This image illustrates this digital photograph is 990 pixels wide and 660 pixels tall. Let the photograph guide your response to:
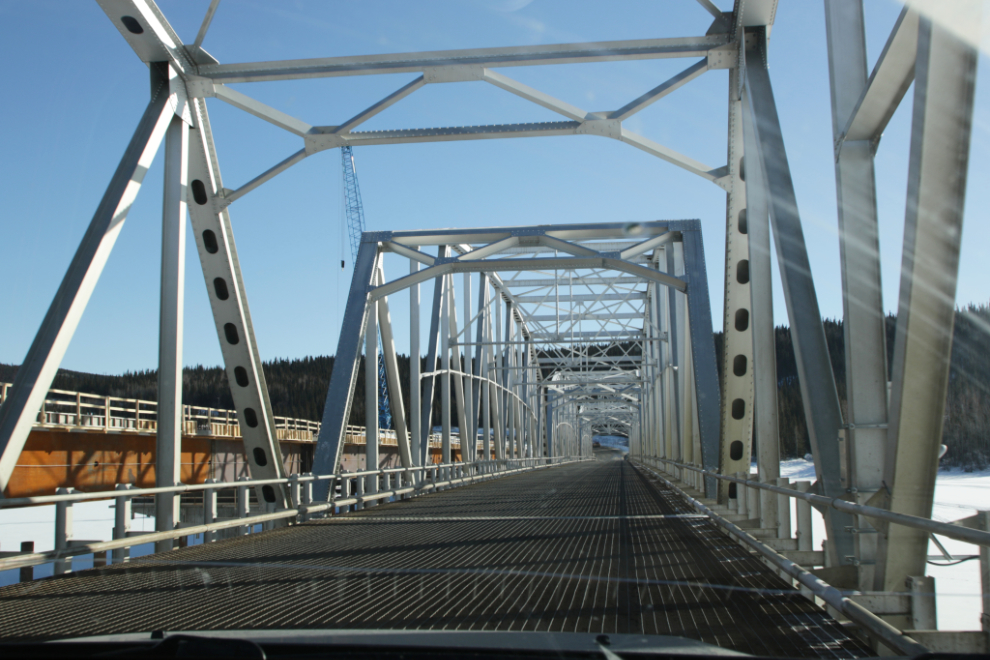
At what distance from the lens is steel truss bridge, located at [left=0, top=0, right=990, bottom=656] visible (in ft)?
13.5

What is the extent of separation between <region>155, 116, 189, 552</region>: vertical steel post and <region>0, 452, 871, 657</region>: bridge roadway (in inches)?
46.1

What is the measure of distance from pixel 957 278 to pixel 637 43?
7247mm

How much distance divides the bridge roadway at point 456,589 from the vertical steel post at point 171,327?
3.84 ft

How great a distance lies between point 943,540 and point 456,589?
8.79m

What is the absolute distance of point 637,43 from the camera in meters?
10.3

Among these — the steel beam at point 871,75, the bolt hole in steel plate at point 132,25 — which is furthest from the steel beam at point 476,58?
the steel beam at point 871,75

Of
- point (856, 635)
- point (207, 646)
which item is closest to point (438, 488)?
point (856, 635)

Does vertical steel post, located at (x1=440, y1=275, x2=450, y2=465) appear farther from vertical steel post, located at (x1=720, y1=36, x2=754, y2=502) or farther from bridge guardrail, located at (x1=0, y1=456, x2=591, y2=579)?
vertical steel post, located at (x1=720, y1=36, x2=754, y2=502)

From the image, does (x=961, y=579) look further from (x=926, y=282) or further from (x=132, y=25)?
(x=132, y=25)

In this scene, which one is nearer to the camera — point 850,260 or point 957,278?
point 957,278

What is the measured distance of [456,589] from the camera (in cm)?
564

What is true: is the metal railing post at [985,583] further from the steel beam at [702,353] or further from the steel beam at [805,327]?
the steel beam at [702,353]

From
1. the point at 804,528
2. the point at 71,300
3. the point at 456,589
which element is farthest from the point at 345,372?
the point at 804,528

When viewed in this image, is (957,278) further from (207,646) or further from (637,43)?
(637,43)
